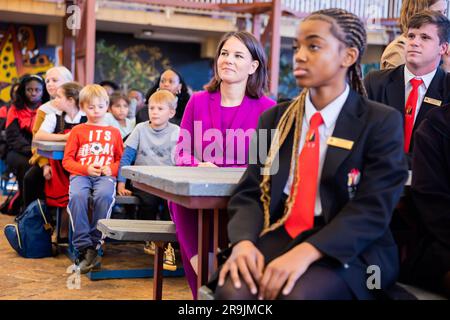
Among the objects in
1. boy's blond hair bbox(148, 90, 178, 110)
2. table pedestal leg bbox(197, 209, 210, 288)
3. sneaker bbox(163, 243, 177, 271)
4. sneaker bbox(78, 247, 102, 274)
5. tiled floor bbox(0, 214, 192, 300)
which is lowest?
tiled floor bbox(0, 214, 192, 300)

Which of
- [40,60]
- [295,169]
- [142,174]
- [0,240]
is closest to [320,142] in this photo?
[295,169]

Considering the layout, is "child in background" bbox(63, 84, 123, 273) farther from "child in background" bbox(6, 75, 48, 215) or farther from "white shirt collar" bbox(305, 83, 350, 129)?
"white shirt collar" bbox(305, 83, 350, 129)

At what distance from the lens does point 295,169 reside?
230 centimetres

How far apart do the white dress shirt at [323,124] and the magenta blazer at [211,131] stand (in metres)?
1.19

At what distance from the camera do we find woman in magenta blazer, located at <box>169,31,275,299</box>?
3594 millimetres

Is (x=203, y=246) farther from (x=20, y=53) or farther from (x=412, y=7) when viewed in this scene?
(x=20, y=53)

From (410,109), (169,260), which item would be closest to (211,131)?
(410,109)

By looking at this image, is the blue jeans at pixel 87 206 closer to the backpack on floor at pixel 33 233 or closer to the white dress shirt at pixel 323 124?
the backpack on floor at pixel 33 233

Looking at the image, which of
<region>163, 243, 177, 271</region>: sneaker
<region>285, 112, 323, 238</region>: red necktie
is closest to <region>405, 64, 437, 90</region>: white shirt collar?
<region>285, 112, 323, 238</region>: red necktie

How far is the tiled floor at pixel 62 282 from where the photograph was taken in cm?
424

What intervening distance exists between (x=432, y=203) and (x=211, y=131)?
1465mm

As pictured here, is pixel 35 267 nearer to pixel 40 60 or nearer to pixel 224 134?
pixel 224 134

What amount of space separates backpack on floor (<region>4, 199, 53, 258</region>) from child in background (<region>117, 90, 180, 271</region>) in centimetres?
63
